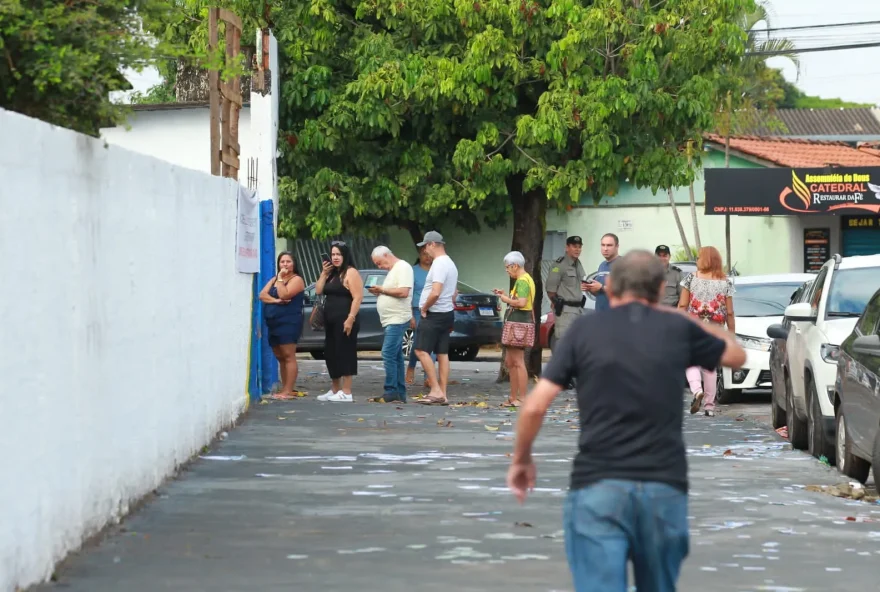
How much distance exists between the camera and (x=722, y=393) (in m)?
18.4

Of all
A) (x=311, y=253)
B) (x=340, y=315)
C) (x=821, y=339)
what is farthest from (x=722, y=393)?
(x=311, y=253)

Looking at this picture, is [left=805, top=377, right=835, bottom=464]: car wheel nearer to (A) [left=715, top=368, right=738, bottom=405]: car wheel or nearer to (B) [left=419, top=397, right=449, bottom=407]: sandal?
(B) [left=419, top=397, right=449, bottom=407]: sandal

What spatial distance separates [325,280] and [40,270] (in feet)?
34.7

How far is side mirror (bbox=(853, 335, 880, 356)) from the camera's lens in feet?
Answer: 32.6

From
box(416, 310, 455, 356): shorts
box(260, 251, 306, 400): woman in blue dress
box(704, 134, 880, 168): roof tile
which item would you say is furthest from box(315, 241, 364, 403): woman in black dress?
box(704, 134, 880, 168): roof tile

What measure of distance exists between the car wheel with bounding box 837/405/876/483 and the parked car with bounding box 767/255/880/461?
0.51 metres

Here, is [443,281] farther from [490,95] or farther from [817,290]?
[817,290]

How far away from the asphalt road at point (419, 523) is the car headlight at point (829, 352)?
2.56ft

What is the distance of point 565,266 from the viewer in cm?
1864

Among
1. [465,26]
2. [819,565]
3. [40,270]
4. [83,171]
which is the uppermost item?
[465,26]

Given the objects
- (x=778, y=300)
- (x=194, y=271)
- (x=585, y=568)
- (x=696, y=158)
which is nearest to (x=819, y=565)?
(x=585, y=568)

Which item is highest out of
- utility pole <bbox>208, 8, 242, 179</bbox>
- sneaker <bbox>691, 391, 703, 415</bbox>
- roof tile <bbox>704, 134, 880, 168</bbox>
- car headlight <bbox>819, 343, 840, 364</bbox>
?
roof tile <bbox>704, 134, 880, 168</bbox>

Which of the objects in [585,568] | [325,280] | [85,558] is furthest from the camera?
[325,280]

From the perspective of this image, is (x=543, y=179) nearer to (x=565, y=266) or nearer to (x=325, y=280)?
(x=565, y=266)
